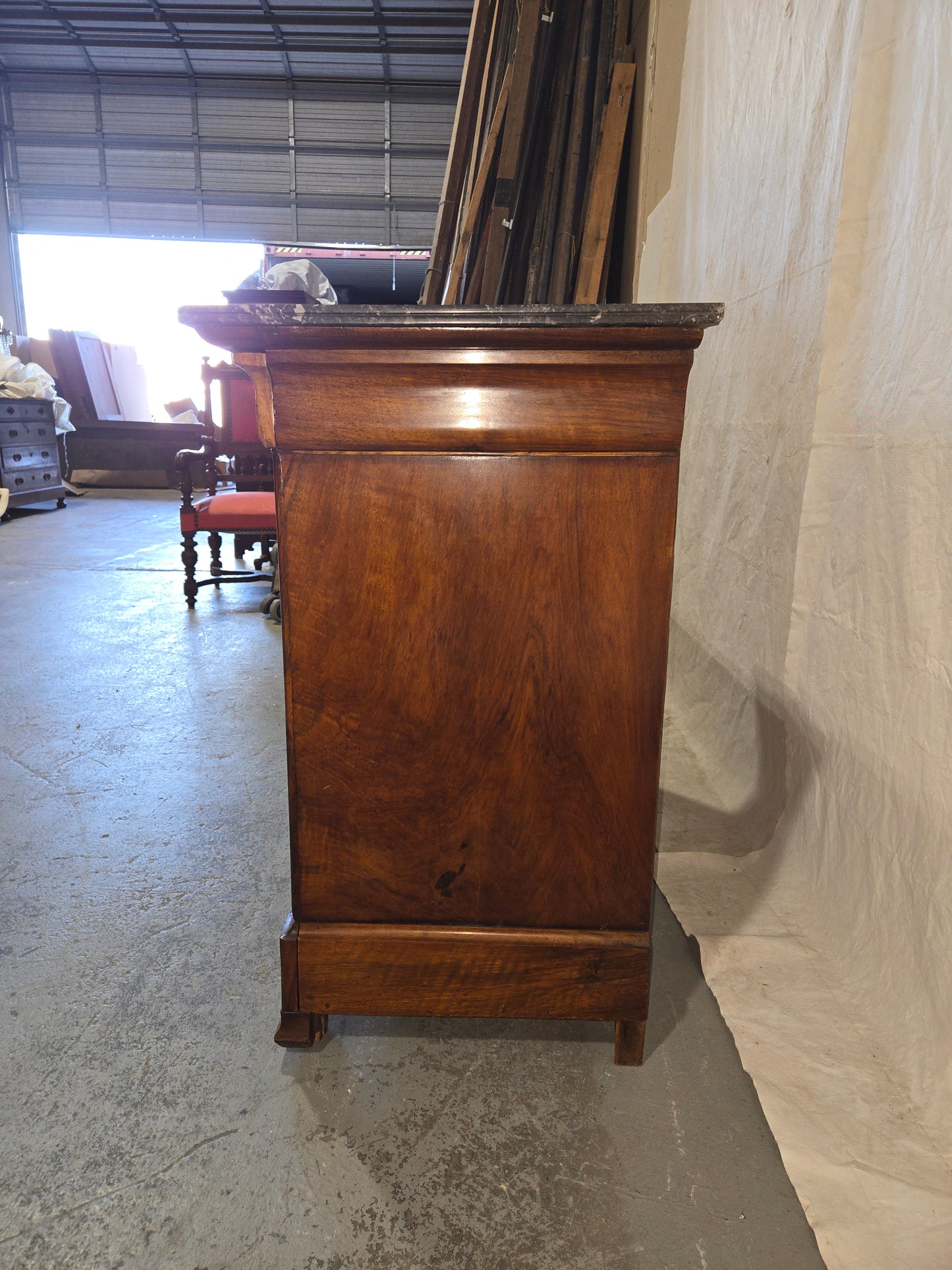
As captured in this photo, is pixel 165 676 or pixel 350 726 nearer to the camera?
pixel 350 726

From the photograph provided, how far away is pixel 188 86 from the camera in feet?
37.4

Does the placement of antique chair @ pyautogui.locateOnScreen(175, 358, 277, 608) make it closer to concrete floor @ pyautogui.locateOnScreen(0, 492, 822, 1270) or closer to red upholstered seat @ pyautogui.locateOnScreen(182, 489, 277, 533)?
red upholstered seat @ pyautogui.locateOnScreen(182, 489, 277, 533)

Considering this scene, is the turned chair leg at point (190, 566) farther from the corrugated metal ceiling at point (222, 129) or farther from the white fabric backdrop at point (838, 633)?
the corrugated metal ceiling at point (222, 129)

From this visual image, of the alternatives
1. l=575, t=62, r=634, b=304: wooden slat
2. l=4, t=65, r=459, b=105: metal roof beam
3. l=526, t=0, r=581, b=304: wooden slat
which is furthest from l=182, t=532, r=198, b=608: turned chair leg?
l=4, t=65, r=459, b=105: metal roof beam

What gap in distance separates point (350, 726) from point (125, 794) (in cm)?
134

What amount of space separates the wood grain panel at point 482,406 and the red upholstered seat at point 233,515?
314 centimetres

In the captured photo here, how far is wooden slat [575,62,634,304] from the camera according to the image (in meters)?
3.00

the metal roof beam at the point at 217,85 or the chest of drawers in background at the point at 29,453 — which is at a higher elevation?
the metal roof beam at the point at 217,85

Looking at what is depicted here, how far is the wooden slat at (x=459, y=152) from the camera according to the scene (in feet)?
11.9

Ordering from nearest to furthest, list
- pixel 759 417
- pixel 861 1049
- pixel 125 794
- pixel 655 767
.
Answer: pixel 655 767 < pixel 861 1049 < pixel 759 417 < pixel 125 794

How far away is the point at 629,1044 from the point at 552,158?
120 inches

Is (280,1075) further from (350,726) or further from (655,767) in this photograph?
(655,767)

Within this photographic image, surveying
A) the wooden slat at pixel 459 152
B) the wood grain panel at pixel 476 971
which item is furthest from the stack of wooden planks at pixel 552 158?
the wood grain panel at pixel 476 971

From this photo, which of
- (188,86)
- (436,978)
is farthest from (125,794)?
(188,86)
